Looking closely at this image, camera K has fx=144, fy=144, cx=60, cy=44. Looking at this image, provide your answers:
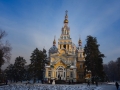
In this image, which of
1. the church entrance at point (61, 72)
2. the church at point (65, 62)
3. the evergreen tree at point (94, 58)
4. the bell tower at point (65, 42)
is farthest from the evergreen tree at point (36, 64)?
the evergreen tree at point (94, 58)

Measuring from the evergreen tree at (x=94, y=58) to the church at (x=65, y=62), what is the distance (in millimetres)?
5187

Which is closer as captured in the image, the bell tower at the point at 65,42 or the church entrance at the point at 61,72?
the church entrance at the point at 61,72

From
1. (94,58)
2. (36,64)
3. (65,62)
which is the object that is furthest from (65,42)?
(94,58)

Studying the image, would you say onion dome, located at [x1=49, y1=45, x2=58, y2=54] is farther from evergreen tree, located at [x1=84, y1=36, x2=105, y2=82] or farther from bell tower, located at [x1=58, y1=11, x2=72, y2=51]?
evergreen tree, located at [x1=84, y1=36, x2=105, y2=82]

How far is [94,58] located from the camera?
125ft

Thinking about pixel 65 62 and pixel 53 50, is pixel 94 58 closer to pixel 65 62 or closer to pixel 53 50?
pixel 65 62

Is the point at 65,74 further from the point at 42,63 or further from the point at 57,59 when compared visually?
the point at 42,63

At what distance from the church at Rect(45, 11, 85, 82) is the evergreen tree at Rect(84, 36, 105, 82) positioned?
17.0ft

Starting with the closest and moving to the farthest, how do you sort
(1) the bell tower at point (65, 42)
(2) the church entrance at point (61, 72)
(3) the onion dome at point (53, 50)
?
(2) the church entrance at point (61, 72) → (1) the bell tower at point (65, 42) → (3) the onion dome at point (53, 50)

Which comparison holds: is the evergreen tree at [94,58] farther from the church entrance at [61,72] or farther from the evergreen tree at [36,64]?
the evergreen tree at [36,64]

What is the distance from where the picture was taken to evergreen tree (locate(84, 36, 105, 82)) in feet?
124

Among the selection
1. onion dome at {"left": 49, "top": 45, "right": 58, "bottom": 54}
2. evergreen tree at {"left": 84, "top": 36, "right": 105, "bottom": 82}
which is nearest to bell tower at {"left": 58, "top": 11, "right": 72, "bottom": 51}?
onion dome at {"left": 49, "top": 45, "right": 58, "bottom": 54}

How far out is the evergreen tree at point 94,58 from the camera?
124 ft

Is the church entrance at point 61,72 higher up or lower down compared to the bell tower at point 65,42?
lower down
